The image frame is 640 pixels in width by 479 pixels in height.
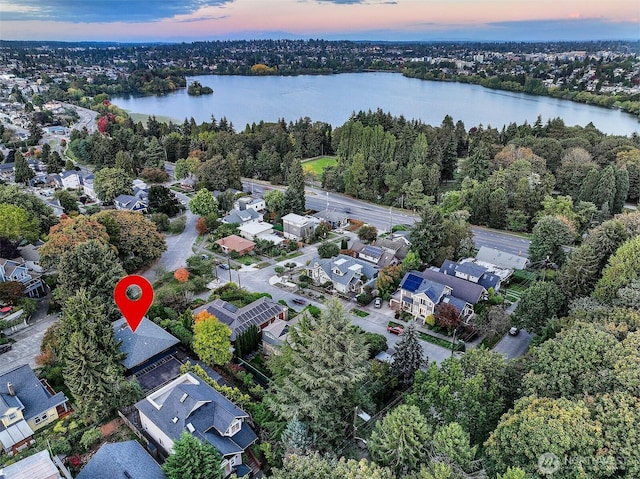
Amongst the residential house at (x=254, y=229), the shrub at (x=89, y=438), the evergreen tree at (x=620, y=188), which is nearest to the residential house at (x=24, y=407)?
the shrub at (x=89, y=438)

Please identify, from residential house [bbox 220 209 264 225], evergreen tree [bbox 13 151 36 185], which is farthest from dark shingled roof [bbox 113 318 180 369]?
evergreen tree [bbox 13 151 36 185]

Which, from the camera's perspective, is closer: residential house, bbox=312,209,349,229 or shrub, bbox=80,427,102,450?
shrub, bbox=80,427,102,450

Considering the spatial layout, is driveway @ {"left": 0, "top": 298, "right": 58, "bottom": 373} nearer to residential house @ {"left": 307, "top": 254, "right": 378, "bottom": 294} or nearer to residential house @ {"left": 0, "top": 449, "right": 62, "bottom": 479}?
residential house @ {"left": 0, "top": 449, "right": 62, "bottom": 479}

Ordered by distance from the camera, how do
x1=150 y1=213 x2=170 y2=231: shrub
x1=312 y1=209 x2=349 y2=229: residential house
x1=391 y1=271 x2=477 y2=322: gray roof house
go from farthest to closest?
x1=312 y1=209 x2=349 y2=229: residential house < x1=150 y1=213 x2=170 y2=231: shrub < x1=391 y1=271 x2=477 y2=322: gray roof house

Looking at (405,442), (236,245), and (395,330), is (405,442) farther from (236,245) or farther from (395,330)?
(236,245)

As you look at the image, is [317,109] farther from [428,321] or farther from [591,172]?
[428,321]

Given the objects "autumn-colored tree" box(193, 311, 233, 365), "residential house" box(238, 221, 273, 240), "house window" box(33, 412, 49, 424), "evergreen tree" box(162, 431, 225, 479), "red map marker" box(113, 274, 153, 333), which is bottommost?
"residential house" box(238, 221, 273, 240)

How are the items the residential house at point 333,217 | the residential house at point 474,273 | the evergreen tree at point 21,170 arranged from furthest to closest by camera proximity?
the evergreen tree at point 21,170, the residential house at point 333,217, the residential house at point 474,273

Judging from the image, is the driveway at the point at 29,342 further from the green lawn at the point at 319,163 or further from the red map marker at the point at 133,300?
the green lawn at the point at 319,163
